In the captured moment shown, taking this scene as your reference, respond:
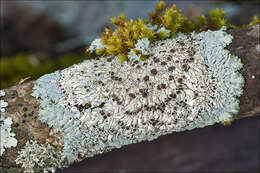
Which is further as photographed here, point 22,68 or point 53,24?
point 53,24

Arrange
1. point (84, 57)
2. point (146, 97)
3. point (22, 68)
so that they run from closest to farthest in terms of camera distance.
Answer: point (146, 97) < point (84, 57) < point (22, 68)

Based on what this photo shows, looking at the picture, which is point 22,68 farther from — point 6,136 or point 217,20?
point 217,20

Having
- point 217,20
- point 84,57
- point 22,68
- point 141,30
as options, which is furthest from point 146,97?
point 22,68

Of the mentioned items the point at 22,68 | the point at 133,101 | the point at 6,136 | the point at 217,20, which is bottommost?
the point at 6,136

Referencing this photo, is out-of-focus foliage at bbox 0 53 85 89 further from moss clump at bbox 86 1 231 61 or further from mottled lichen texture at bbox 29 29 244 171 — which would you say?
mottled lichen texture at bbox 29 29 244 171

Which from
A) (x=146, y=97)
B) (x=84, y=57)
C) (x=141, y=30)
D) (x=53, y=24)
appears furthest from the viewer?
(x=53, y=24)

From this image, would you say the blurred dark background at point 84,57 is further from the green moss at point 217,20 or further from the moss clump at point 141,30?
the green moss at point 217,20

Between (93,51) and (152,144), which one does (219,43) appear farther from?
(152,144)

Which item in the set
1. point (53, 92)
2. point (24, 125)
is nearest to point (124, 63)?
point (53, 92)
